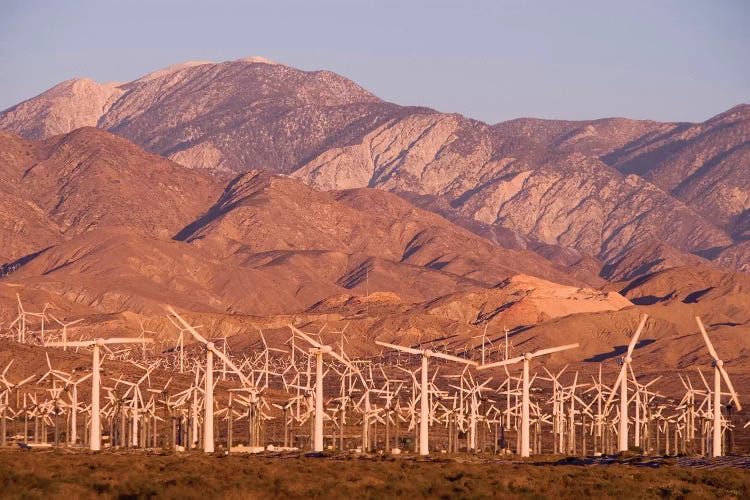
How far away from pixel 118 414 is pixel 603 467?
207ft

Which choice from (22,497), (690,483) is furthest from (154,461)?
(690,483)

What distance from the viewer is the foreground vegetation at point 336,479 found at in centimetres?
6331

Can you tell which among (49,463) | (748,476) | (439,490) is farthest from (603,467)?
(49,463)

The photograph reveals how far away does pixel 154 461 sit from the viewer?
7888 centimetres

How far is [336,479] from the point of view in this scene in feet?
224

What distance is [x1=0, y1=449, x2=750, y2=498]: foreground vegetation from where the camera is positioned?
63.3 metres

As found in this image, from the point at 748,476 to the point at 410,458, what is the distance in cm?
2381

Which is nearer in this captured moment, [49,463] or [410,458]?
[49,463]

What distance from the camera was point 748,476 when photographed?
72.9m

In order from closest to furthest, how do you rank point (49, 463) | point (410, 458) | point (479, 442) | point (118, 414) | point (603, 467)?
point (49, 463) → point (603, 467) → point (410, 458) → point (118, 414) → point (479, 442)

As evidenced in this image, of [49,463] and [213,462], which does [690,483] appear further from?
[49,463]

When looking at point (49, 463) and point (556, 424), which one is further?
point (556, 424)

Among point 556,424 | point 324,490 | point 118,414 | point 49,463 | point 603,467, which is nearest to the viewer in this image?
point 324,490

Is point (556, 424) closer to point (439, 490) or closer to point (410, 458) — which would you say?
point (410, 458)
